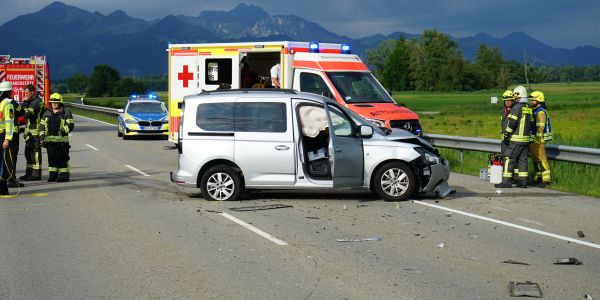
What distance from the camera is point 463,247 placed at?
8.62m

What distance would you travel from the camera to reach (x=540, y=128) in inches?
568

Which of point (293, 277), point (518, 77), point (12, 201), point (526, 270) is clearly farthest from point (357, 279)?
point (518, 77)

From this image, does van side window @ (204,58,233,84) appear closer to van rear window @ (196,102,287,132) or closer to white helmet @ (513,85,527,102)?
van rear window @ (196,102,287,132)

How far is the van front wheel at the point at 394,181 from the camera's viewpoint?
12109 millimetres

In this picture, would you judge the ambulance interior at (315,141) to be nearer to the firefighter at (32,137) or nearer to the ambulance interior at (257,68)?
the firefighter at (32,137)

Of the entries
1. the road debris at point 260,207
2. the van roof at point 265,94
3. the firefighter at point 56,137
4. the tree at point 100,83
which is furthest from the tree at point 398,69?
the road debris at point 260,207

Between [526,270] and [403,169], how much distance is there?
4.77 m

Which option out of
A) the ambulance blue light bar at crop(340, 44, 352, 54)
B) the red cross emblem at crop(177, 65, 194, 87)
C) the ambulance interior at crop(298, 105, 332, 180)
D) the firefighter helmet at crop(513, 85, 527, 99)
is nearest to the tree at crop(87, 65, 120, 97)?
the red cross emblem at crop(177, 65, 194, 87)

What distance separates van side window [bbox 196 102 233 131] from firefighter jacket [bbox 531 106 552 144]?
5.79m

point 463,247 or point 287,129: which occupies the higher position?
point 287,129

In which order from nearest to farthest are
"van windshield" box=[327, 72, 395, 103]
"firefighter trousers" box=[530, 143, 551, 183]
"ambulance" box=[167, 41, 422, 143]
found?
"firefighter trousers" box=[530, 143, 551, 183] → "ambulance" box=[167, 41, 422, 143] → "van windshield" box=[327, 72, 395, 103]

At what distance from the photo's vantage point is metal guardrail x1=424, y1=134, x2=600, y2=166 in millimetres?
13922

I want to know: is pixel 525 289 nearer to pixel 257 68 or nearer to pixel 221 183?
pixel 221 183

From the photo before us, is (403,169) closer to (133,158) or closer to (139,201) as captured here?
(139,201)
